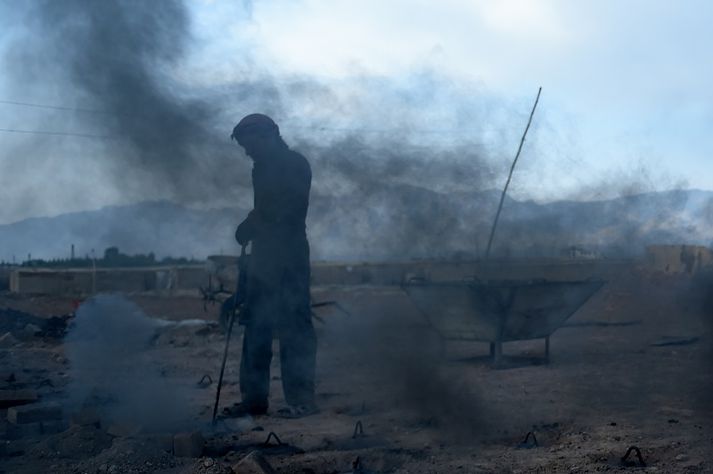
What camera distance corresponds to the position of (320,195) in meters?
9.71

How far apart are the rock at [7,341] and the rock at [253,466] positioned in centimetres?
853

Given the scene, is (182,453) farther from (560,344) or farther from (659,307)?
(659,307)

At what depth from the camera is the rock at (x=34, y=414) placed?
6230 mm

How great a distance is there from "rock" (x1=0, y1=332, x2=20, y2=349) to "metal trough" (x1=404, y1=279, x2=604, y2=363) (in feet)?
20.4

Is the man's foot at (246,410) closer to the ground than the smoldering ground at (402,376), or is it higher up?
closer to the ground

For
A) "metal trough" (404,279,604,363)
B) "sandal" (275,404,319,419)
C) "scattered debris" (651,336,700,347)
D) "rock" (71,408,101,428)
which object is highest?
"metal trough" (404,279,604,363)

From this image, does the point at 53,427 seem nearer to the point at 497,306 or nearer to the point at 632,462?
the point at 632,462

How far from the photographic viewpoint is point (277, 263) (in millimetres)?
7254

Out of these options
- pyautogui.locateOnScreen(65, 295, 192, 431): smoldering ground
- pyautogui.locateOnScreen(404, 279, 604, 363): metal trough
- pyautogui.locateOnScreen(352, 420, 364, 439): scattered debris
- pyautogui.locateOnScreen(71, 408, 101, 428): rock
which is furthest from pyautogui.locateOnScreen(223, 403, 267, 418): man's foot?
pyautogui.locateOnScreen(404, 279, 604, 363): metal trough

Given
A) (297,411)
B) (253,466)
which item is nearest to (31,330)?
(297,411)

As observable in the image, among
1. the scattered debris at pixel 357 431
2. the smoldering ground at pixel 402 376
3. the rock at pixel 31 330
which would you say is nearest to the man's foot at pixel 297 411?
the smoldering ground at pixel 402 376

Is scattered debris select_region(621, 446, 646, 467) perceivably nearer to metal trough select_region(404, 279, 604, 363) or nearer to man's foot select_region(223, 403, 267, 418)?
man's foot select_region(223, 403, 267, 418)

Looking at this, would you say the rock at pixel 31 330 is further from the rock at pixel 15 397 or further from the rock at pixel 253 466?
the rock at pixel 253 466

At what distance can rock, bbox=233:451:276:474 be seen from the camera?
461 centimetres
